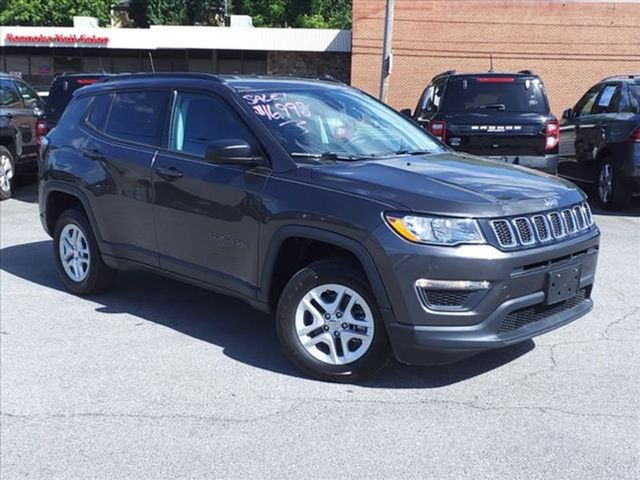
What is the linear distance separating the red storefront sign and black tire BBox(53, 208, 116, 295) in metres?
31.5

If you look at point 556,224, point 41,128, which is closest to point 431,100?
point 41,128

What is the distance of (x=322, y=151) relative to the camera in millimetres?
4676

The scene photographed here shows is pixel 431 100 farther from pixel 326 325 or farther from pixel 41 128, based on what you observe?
pixel 326 325

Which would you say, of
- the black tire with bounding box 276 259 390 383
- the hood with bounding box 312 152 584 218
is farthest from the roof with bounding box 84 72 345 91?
the black tire with bounding box 276 259 390 383

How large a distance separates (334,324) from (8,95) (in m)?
9.59

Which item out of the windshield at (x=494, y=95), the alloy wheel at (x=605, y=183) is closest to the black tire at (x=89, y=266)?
the windshield at (x=494, y=95)

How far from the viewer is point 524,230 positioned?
3971mm

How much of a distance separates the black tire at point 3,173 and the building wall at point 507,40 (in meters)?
20.9

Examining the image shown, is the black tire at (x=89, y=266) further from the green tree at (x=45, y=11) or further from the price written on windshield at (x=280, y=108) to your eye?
the green tree at (x=45, y=11)

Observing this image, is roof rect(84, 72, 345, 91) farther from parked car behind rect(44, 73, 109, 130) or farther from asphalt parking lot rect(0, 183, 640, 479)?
parked car behind rect(44, 73, 109, 130)

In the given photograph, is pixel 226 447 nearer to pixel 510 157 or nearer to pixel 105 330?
pixel 105 330

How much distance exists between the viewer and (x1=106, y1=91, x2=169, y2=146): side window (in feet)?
17.7

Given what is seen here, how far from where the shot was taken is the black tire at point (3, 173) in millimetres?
11398

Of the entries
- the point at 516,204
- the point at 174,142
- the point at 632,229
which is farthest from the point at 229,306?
the point at 632,229
